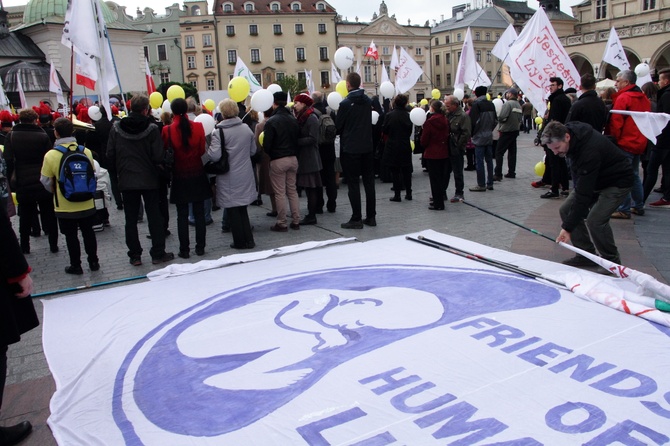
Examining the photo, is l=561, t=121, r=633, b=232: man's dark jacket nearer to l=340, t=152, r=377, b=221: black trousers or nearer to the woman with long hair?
l=340, t=152, r=377, b=221: black trousers

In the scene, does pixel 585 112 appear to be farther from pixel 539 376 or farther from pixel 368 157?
pixel 539 376

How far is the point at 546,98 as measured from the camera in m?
9.24

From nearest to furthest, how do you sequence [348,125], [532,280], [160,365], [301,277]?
[160,365] < [532,280] < [301,277] < [348,125]

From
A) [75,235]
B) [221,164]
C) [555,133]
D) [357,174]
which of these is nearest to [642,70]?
[357,174]

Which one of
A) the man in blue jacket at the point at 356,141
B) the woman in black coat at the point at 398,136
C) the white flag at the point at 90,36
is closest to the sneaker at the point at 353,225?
the man in blue jacket at the point at 356,141

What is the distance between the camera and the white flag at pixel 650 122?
295 inches

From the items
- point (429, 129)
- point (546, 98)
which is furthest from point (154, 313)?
A: point (546, 98)

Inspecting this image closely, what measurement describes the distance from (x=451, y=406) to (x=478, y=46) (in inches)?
3423

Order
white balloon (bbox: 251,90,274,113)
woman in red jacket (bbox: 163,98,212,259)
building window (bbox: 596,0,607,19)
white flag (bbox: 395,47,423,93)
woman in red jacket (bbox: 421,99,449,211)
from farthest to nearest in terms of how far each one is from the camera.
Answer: building window (bbox: 596,0,607,19), white flag (bbox: 395,47,423,93), woman in red jacket (bbox: 421,99,449,211), white balloon (bbox: 251,90,274,113), woman in red jacket (bbox: 163,98,212,259)

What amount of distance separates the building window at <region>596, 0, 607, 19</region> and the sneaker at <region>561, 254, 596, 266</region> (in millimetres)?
68878

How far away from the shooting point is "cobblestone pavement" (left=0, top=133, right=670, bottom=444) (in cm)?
589

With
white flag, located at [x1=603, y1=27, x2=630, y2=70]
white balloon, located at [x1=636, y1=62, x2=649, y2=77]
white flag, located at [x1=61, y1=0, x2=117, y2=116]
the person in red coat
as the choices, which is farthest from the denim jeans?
the person in red coat

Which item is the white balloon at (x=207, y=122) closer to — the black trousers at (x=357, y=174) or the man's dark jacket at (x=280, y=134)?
the man's dark jacket at (x=280, y=134)

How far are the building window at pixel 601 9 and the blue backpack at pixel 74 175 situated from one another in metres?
70.7
